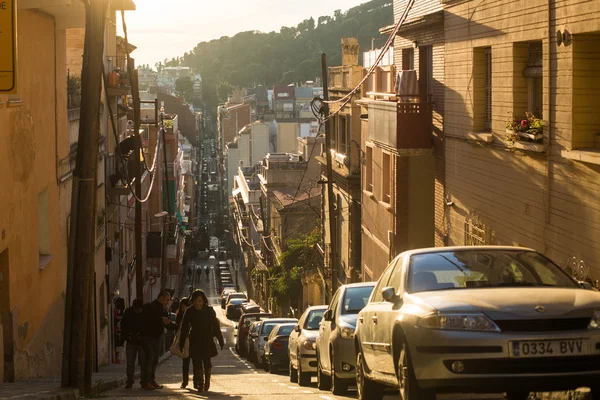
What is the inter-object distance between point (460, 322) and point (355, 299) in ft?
25.4

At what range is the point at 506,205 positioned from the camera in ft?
61.9

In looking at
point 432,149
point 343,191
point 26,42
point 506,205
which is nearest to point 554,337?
point 506,205

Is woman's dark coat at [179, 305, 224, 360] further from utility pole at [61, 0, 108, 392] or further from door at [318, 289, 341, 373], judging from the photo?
utility pole at [61, 0, 108, 392]

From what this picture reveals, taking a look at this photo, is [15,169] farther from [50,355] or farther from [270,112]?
[270,112]

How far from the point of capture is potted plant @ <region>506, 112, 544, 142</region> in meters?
17.0

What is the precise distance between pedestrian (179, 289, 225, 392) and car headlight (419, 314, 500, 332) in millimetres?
8612

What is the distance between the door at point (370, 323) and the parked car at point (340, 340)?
316 cm

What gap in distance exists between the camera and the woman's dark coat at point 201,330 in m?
17.7

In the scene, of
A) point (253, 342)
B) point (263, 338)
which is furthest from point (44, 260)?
point (253, 342)

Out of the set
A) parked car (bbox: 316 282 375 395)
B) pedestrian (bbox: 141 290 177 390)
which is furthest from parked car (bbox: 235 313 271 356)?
parked car (bbox: 316 282 375 395)

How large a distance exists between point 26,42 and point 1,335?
552 centimetres

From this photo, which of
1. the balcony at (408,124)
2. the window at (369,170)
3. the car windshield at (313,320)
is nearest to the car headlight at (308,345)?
the car windshield at (313,320)

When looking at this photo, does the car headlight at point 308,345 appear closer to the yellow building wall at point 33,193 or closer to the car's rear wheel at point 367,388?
the yellow building wall at point 33,193

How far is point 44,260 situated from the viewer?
67.7 feet
